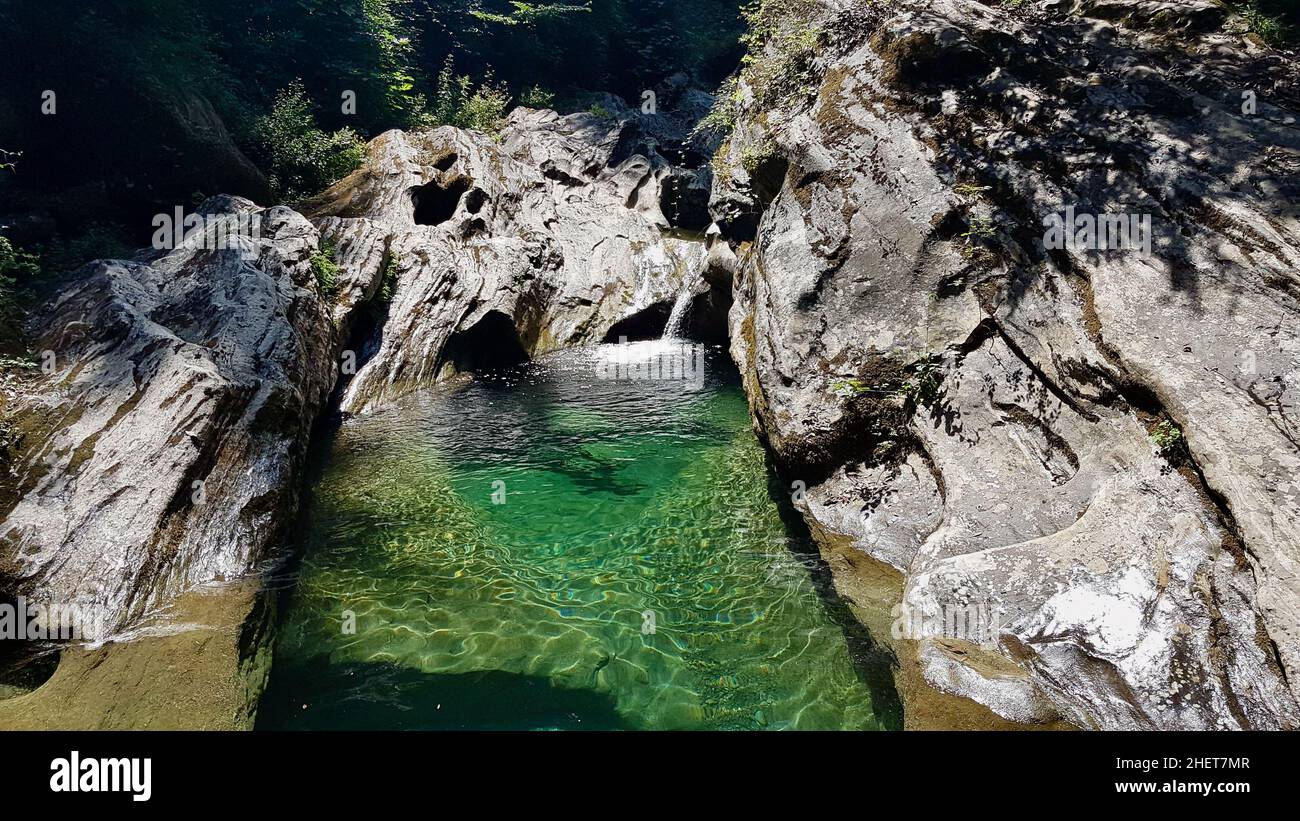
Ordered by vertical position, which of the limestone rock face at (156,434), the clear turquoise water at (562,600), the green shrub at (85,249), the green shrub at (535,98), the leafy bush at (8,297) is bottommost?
the clear turquoise water at (562,600)

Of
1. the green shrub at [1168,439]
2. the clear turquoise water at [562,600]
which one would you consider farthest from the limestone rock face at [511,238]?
the green shrub at [1168,439]

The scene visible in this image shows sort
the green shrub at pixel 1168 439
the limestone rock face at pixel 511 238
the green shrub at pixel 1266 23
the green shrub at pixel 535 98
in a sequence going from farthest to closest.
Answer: the green shrub at pixel 535 98, the limestone rock face at pixel 511 238, the green shrub at pixel 1266 23, the green shrub at pixel 1168 439

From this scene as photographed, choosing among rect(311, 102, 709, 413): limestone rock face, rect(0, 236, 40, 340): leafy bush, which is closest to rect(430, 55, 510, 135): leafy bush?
rect(311, 102, 709, 413): limestone rock face

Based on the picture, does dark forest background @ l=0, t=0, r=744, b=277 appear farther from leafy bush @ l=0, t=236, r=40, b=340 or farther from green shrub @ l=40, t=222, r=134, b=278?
leafy bush @ l=0, t=236, r=40, b=340

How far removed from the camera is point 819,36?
10.1 m

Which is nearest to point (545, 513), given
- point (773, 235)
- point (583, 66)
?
point (773, 235)

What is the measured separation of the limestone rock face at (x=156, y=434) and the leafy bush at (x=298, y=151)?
23.4 ft

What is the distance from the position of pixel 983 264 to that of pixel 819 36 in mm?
6084

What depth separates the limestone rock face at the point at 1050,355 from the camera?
3.77 m

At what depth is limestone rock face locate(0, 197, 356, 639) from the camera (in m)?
5.08

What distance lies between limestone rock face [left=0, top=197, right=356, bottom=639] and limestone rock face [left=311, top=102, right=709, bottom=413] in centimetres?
391

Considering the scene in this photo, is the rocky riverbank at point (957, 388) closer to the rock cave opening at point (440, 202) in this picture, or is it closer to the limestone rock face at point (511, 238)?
the limestone rock face at point (511, 238)

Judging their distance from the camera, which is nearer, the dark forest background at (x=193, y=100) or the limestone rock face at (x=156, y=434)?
the limestone rock face at (x=156, y=434)

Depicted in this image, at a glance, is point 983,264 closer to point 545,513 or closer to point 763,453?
point 763,453
